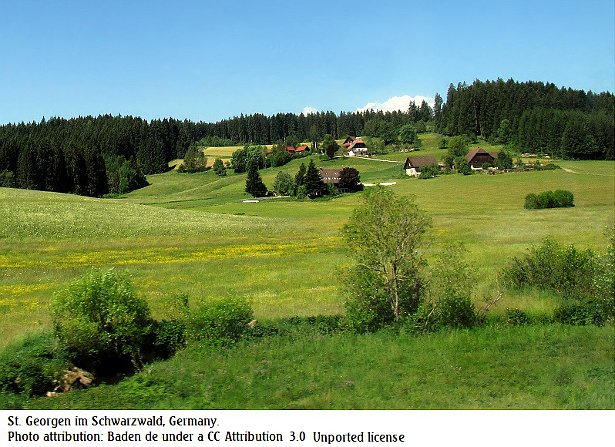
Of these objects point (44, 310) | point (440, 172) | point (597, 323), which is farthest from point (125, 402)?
point (440, 172)

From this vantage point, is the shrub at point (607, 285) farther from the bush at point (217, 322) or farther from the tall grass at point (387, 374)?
the bush at point (217, 322)

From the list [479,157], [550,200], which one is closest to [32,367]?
[550,200]

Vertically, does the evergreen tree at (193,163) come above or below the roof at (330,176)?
above

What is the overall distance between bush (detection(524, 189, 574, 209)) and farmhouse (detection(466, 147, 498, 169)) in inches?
390

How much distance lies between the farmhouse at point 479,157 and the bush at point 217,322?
2221 inches

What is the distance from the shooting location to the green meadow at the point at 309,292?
10.7 metres

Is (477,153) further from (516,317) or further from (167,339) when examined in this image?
(167,339)

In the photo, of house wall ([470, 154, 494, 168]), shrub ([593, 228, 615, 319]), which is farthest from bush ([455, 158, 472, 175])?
shrub ([593, 228, 615, 319])

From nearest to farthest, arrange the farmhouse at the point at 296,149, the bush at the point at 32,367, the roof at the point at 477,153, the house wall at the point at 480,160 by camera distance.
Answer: the bush at the point at 32,367, the roof at the point at 477,153, the house wall at the point at 480,160, the farmhouse at the point at 296,149

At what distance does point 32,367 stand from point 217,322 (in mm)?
4459

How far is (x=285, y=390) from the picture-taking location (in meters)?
10.8

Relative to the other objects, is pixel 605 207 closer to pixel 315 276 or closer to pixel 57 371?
pixel 315 276

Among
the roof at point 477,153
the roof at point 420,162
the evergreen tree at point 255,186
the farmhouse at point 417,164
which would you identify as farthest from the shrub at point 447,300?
the roof at point 420,162

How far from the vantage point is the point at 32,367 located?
11797mm
